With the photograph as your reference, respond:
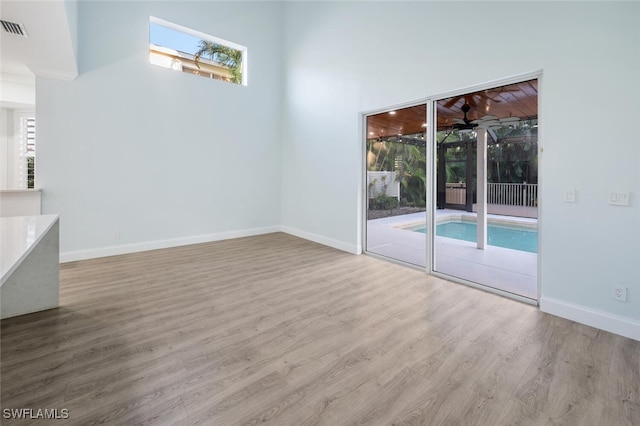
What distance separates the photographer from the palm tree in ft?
18.3

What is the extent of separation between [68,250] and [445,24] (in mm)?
6031

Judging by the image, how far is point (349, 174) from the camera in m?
4.97

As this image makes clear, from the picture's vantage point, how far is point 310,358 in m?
2.11

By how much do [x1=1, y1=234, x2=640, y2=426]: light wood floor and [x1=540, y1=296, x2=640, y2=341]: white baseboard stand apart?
105mm

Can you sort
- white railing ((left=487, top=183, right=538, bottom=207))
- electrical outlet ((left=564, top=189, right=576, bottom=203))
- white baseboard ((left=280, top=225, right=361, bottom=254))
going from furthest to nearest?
white baseboard ((left=280, top=225, right=361, bottom=254)), white railing ((left=487, top=183, right=538, bottom=207)), electrical outlet ((left=564, top=189, right=576, bottom=203))

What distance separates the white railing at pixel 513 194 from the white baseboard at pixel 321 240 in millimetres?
2163

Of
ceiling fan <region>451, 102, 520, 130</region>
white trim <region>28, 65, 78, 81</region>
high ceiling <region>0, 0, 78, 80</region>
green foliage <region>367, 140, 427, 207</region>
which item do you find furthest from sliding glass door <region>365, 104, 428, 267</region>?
white trim <region>28, 65, 78, 81</region>

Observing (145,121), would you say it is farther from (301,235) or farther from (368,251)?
(368,251)

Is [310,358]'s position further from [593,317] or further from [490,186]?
[490,186]

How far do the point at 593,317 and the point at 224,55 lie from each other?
6753 millimetres

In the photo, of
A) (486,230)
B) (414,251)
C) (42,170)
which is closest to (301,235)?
(414,251)

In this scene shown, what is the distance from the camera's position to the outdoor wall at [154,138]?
170 inches

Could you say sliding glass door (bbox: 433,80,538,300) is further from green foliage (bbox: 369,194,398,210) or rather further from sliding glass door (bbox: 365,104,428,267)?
green foliage (bbox: 369,194,398,210)

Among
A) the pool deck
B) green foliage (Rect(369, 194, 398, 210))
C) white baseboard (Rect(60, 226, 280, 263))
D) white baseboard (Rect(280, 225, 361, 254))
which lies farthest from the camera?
white baseboard (Rect(280, 225, 361, 254))
